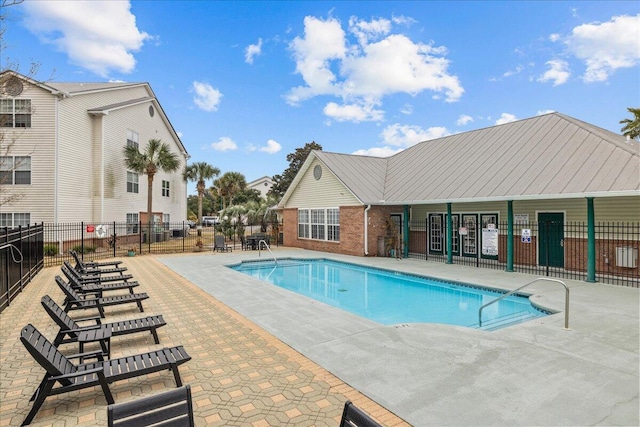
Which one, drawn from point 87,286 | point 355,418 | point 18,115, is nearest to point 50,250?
point 18,115

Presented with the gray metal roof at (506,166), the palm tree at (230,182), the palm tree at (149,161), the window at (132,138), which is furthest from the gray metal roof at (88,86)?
the palm tree at (230,182)

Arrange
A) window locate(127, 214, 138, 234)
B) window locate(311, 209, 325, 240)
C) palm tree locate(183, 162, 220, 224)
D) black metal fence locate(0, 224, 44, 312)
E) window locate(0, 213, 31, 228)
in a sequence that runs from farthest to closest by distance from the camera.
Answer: palm tree locate(183, 162, 220, 224)
window locate(127, 214, 138, 234)
window locate(311, 209, 325, 240)
window locate(0, 213, 31, 228)
black metal fence locate(0, 224, 44, 312)

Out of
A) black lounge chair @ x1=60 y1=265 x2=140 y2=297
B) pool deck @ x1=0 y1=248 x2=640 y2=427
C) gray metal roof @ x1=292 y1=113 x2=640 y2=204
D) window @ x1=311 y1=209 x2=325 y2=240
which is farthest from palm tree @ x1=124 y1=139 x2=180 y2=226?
pool deck @ x1=0 y1=248 x2=640 y2=427

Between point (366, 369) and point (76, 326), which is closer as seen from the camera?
point (366, 369)

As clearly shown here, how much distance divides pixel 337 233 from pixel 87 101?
18.4 m

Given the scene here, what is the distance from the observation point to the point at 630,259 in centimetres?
1241

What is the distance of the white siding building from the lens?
20.8 m

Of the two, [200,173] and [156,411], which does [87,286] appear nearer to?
[156,411]

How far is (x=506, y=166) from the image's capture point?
15945 millimetres

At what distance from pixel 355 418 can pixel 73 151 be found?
25854 mm

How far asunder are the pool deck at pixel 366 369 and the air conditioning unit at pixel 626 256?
4.61 meters

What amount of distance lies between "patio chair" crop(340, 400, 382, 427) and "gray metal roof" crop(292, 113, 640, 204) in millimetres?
12290

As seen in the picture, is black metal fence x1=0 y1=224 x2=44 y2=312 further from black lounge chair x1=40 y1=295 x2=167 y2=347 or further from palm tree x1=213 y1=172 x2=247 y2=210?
palm tree x1=213 y1=172 x2=247 y2=210

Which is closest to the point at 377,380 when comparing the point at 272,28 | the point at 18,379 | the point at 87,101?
the point at 18,379
